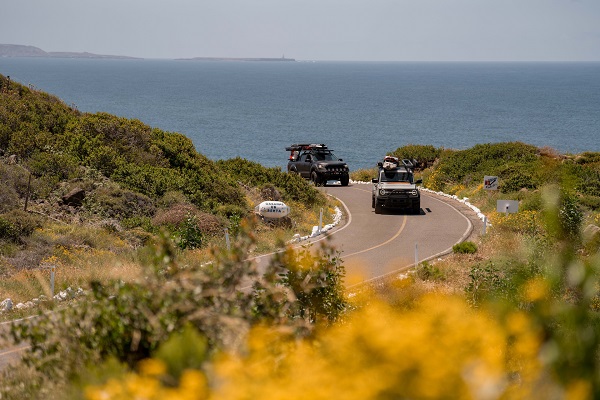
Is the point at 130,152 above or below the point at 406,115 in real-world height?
above

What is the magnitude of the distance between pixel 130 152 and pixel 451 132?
288ft

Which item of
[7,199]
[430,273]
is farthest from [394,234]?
[7,199]

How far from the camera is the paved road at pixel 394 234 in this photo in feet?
66.7

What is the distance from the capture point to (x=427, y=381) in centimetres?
403

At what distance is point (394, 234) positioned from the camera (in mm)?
25953

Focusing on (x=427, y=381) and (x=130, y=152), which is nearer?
(x=427, y=381)

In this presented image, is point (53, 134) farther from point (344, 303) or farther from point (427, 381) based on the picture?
point (427, 381)

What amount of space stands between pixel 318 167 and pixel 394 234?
1551 centimetres

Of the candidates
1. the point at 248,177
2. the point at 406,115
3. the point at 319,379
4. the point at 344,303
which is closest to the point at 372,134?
the point at 406,115

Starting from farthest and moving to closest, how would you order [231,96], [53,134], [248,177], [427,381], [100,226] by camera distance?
[231,96] → [248,177] → [53,134] → [100,226] → [427,381]

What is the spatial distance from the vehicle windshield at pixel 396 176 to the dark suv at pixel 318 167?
8844 mm

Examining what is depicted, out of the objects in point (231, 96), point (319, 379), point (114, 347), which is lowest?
point (231, 96)

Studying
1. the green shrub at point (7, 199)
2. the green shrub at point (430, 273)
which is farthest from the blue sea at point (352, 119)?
the green shrub at point (430, 273)

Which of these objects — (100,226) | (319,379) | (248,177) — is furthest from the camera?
(248,177)
